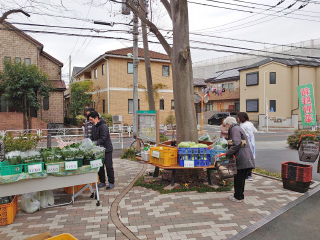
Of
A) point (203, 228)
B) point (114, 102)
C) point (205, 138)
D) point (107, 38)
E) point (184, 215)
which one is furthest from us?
point (114, 102)

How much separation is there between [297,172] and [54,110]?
1999cm

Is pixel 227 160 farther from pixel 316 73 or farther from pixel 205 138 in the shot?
pixel 316 73

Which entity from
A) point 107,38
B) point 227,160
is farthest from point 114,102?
point 227,160

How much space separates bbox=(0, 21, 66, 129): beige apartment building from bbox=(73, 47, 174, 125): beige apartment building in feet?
13.3

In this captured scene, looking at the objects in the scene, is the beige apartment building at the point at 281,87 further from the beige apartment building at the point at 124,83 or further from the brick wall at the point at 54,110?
the brick wall at the point at 54,110

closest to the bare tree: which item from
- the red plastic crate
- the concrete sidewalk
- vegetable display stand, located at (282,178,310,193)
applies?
the concrete sidewalk

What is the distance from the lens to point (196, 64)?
57969mm

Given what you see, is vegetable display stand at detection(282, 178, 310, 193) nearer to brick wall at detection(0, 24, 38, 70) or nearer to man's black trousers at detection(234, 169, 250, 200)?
man's black trousers at detection(234, 169, 250, 200)

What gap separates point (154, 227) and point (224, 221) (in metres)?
1.23

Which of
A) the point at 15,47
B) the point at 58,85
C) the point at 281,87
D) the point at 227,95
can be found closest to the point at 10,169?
the point at 58,85

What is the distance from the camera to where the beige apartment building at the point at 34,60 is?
1983 centimetres

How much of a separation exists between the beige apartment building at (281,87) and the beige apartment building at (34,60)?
21.5 m

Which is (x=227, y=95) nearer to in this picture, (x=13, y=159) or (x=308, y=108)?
(x=308, y=108)

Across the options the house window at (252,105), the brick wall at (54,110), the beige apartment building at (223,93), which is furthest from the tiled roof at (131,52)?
the house window at (252,105)
